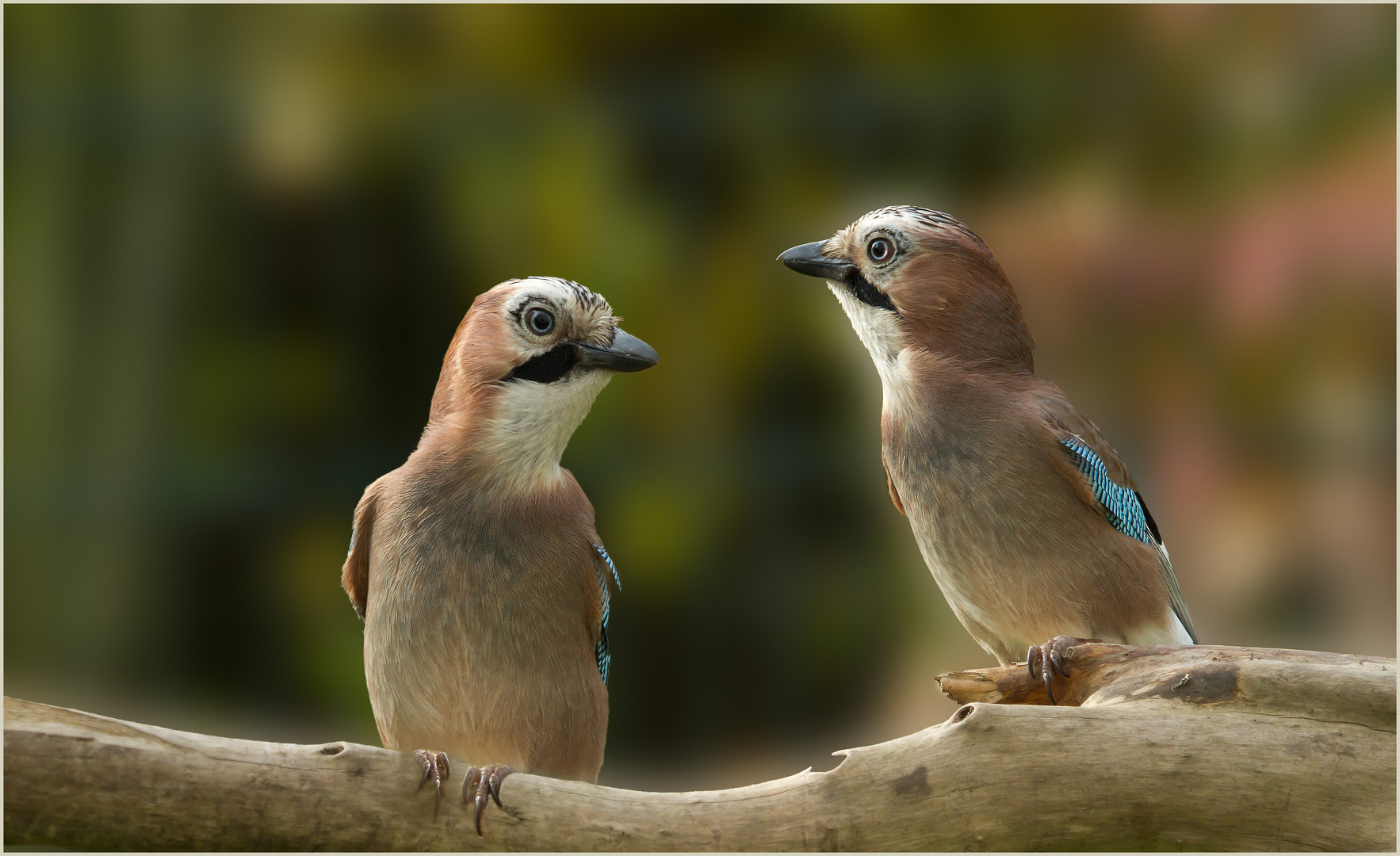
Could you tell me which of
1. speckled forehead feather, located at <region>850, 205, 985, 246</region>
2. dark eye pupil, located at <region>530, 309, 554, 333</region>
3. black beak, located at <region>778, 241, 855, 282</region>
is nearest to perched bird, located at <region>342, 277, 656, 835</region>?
dark eye pupil, located at <region>530, 309, 554, 333</region>

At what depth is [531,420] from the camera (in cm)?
253

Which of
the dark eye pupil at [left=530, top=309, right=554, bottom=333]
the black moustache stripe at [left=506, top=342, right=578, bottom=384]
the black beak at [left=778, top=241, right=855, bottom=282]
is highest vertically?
the black beak at [left=778, top=241, right=855, bottom=282]

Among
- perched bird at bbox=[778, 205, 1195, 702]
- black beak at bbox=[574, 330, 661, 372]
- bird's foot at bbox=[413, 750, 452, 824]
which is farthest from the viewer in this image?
perched bird at bbox=[778, 205, 1195, 702]

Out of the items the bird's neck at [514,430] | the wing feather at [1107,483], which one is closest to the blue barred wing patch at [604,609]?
the bird's neck at [514,430]

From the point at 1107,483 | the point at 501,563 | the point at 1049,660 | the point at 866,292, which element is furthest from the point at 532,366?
the point at 1107,483

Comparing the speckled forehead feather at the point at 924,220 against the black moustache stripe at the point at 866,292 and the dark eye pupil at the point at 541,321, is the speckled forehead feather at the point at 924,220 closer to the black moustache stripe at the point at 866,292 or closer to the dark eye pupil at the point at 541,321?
the black moustache stripe at the point at 866,292

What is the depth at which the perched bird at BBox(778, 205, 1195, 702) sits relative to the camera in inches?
104

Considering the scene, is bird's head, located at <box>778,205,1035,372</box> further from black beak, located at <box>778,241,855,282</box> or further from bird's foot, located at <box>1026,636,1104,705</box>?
bird's foot, located at <box>1026,636,1104,705</box>

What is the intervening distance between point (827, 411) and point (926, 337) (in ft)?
Answer: 5.42

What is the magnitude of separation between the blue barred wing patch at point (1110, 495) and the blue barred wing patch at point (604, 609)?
1058mm

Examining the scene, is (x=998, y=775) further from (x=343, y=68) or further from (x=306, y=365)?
(x=343, y=68)

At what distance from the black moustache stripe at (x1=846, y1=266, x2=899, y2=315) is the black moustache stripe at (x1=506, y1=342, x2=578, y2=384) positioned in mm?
694

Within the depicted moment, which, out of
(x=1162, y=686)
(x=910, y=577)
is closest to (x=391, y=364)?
(x=910, y=577)

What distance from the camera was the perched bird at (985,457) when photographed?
2.64 m
